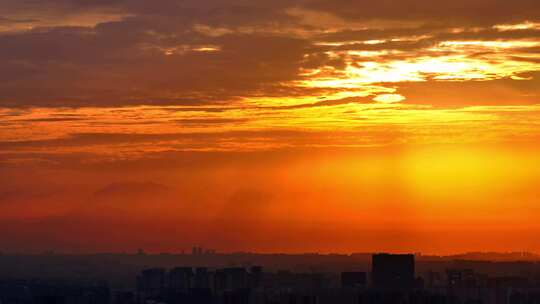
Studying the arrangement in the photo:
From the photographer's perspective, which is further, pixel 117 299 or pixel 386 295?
pixel 117 299

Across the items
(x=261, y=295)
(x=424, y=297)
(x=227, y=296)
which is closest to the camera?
(x=424, y=297)

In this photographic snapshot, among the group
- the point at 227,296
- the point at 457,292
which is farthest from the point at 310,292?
the point at 227,296

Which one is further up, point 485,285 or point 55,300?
point 485,285

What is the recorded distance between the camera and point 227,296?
164000 millimetres

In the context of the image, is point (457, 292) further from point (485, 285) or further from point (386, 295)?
point (386, 295)

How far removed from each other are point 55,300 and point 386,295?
135 feet

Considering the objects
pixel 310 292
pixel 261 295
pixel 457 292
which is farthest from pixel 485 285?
pixel 261 295

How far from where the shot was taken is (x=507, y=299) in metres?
182

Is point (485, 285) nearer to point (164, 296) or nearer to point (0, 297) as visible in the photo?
point (164, 296)

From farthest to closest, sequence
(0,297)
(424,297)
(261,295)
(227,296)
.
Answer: (0,297) < (261,295) < (227,296) < (424,297)

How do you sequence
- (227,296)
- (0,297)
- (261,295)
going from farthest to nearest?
(0,297) → (261,295) → (227,296)

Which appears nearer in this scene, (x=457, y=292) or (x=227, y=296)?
(x=227, y=296)

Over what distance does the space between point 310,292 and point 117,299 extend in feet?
110

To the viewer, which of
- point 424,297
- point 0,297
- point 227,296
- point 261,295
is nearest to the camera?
point 424,297
